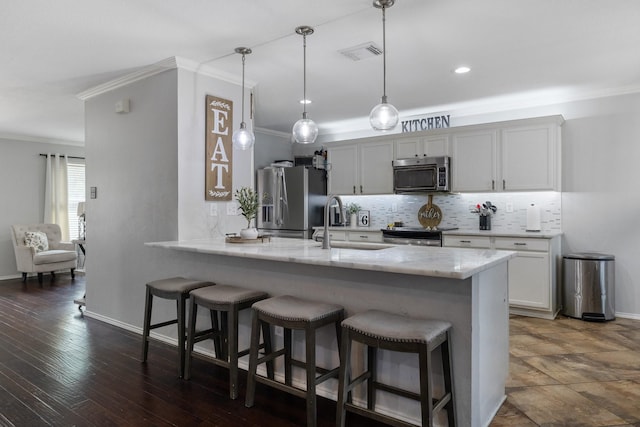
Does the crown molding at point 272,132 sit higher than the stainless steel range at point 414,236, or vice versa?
the crown molding at point 272,132

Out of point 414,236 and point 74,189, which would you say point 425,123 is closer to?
point 414,236

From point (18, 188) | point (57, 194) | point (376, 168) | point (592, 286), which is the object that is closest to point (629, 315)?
point (592, 286)

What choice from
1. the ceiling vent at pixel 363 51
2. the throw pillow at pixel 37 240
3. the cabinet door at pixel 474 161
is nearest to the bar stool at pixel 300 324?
the ceiling vent at pixel 363 51

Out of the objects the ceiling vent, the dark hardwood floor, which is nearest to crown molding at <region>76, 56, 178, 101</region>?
the ceiling vent

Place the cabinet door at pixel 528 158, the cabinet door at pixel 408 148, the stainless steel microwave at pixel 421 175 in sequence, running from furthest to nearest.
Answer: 1. the cabinet door at pixel 408 148
2. the stainless steel microwave at pixel 421 175
3. the cabinet door at pixel 528 158

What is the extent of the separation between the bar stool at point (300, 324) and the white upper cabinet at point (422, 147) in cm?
349

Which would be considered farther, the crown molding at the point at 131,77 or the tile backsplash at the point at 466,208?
the tile backsplash at the point at 466,208

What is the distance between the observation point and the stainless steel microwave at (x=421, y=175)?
203 inches

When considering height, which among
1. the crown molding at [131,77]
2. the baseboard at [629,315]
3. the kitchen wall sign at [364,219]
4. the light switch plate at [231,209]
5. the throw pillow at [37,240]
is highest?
the crown molding at [131,77]

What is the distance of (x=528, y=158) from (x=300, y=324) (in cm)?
377

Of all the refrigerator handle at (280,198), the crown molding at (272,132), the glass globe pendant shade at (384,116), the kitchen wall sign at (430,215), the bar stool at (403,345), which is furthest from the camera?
the crown molding at (272,132)

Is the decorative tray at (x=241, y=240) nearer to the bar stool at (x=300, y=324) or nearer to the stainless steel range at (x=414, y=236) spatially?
the bar stool at (x=300, y=324)

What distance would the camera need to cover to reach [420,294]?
2184 mm

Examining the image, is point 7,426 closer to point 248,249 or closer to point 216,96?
point 248,249
